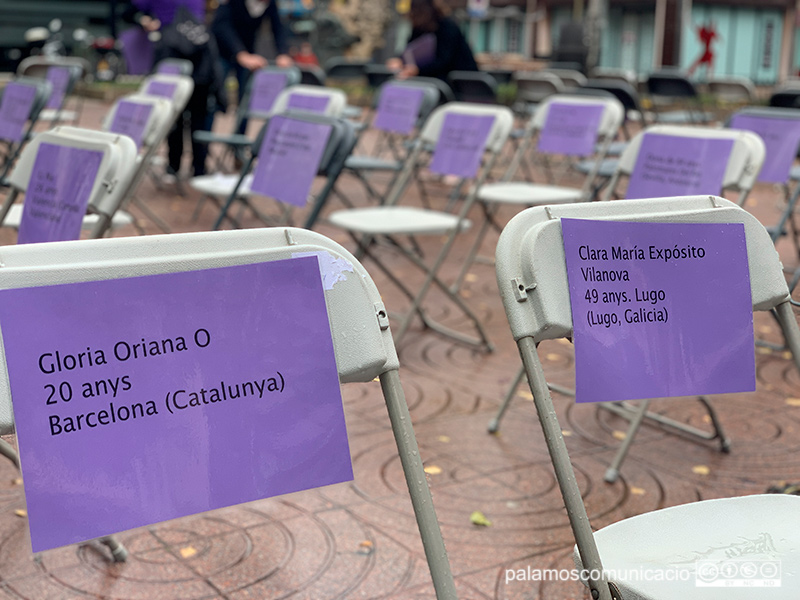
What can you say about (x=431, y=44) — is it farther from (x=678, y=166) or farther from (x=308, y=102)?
(x=678, y=166)

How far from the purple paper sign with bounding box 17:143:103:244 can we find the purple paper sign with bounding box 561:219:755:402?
155cm

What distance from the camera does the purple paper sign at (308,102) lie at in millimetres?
5926

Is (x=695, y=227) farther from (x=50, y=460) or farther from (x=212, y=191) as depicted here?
(x=212, y=191)

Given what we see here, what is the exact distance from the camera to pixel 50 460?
4.21ft

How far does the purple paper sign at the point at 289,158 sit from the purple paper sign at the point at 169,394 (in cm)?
253

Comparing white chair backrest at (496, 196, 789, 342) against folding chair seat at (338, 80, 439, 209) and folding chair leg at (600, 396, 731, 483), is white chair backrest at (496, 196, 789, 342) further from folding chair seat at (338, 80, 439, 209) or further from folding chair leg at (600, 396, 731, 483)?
folding chair seat at (338, 80, 439, 209)

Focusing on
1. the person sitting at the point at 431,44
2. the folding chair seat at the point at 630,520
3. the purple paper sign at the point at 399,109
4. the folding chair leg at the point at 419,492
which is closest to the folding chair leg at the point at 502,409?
the folding chair seat at the point at 630,520

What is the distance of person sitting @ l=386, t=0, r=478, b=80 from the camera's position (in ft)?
30.2

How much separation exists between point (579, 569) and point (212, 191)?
4.13 m

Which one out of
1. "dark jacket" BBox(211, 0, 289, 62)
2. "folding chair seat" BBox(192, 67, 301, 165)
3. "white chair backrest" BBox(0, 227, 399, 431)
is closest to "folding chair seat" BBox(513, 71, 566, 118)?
"dark jacket" BBox(211, 0, 289, 62)

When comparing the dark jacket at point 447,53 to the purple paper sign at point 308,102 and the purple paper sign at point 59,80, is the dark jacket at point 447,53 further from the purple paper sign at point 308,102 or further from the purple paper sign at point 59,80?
the purple paper sign at point 308,102

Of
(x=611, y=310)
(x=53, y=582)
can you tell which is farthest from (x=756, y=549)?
(x=53, y=582)

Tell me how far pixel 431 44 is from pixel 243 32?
164cm

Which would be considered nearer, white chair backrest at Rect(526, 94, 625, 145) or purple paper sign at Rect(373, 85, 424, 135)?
white chair backrest at Rect(526, 94, 625, 145)
